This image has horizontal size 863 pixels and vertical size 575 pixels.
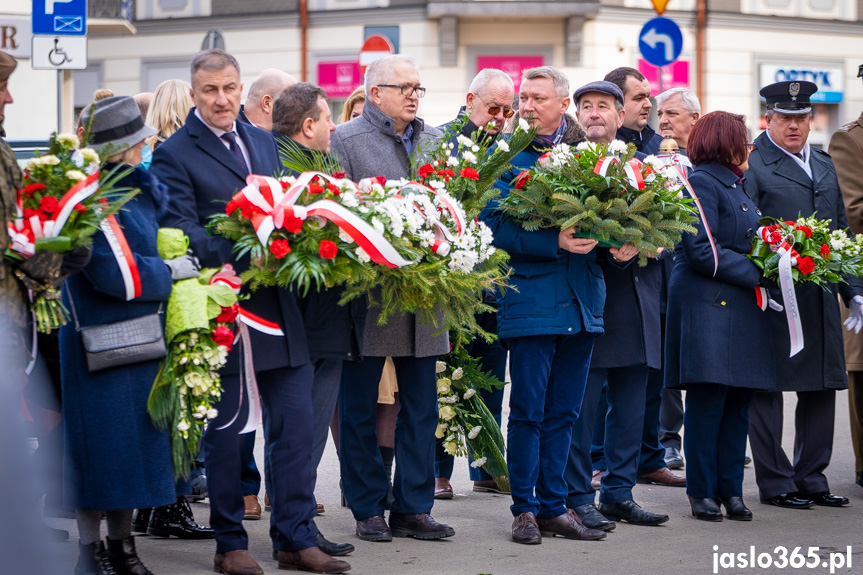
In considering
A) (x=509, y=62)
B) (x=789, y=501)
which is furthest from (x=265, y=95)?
(x=509, y=62)

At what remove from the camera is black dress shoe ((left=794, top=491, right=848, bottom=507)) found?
7.33 m

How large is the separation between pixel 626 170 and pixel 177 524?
284 centimetres

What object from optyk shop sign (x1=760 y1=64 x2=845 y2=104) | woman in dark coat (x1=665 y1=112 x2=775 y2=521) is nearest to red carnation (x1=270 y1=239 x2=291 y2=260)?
woman in dark coat (x1=665 y1=112 x2=775 y2=521)

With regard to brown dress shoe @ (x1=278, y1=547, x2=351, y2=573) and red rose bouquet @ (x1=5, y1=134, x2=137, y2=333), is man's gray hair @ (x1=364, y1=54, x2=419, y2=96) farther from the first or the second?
brown dress shoe @ (x1=278, y1=547, x2=351, y2=573)

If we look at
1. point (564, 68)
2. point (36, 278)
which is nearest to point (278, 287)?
point (36, 278)

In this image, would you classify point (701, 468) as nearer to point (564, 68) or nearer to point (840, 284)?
point (840, 284)

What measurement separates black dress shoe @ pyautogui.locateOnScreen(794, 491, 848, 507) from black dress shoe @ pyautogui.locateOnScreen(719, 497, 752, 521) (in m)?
0.59

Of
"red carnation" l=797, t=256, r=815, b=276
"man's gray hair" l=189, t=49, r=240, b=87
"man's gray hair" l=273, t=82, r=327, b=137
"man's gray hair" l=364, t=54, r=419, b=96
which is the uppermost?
"man's gray hair" l=364, t=54, r=419, b=96

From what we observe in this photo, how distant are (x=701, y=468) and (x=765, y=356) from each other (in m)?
0.73

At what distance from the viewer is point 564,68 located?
22.1 m

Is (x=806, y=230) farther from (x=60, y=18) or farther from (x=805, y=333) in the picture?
(x=60, y=18)

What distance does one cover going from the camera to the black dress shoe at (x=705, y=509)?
22.5 ft

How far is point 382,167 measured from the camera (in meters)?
6.36

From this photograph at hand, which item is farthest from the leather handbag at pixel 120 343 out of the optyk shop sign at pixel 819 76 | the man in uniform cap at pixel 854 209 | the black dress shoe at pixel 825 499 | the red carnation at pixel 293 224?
the optyk shop sign at pixel 819 76
